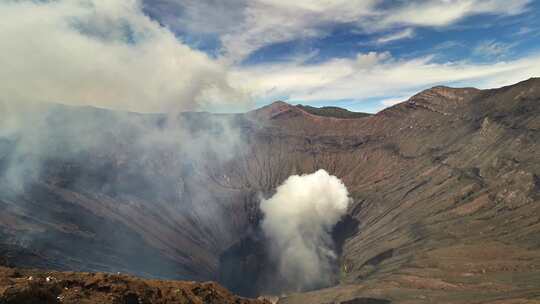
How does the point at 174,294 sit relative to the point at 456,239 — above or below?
above

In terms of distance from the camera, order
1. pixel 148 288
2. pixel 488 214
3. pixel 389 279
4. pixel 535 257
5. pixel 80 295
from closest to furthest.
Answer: pixel 80 295 < pixel 148 288 < pixel 535 257 < pixel 389 279 < pixel 488 214

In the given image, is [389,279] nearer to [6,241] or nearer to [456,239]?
[456,239]

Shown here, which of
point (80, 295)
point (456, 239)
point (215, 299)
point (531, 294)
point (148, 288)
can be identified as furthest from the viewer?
point (456, 239)

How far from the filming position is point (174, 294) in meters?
39.2

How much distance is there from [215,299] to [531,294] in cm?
9745

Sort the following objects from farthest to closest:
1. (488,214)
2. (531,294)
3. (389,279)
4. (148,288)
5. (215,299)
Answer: (488,214), (389,279), (531,294), (215,299), (148,288)

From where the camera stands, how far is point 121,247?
200 meters

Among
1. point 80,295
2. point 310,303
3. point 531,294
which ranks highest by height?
point 80,295

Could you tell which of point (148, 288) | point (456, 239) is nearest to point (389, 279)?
point (456, 239)

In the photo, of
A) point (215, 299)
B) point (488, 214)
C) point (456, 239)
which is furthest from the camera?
point (488, 214)

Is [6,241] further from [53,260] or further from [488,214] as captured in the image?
[488,214]

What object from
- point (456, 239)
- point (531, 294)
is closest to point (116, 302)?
point (531, 294)

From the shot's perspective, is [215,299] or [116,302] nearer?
[116,302]

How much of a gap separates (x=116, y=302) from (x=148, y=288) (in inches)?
237
